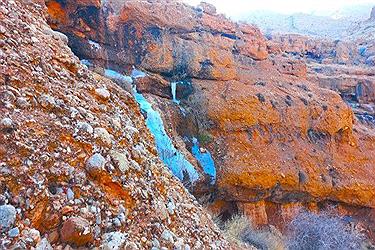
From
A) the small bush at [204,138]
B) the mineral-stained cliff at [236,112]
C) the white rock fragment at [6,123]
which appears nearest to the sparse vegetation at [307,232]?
the mineral-stained cliff at [236,112]

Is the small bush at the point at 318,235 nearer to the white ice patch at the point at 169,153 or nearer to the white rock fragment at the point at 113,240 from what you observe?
the white ice patch at the point at 169,153

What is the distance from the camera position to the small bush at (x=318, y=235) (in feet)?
32.4

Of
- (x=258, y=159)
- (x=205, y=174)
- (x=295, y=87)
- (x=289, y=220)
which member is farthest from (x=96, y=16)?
(x=289, y=220)

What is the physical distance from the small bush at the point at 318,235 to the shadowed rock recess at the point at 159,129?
1009 mm

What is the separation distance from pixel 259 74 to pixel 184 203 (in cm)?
1146

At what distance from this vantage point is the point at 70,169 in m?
2.90

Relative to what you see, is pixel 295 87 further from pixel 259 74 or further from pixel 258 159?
pixel 258 159

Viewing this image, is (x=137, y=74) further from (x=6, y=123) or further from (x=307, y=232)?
(x=6, y=123)

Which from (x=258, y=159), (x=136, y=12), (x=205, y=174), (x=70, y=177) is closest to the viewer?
(x=70, y=177)

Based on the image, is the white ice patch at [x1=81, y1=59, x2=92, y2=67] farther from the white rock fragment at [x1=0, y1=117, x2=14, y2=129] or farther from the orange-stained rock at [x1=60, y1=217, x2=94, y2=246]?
the orange-stained rock at [x1=60, y1=217, x2=94, y2=246]

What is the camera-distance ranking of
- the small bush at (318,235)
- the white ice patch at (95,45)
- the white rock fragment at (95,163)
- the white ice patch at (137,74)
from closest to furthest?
the white rock fragment at (95,163) → the small bush at (318,235) → the white ice patch at (95,45) → the white ice patch at (137,74)

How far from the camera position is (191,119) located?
11.6m

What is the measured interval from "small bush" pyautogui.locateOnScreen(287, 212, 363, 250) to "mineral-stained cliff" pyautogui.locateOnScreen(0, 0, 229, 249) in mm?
6711

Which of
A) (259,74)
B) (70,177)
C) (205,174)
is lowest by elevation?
(205,174)
